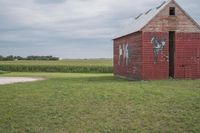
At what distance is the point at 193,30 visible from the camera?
3200cm

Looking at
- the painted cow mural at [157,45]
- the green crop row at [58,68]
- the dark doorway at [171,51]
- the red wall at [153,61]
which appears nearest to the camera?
the red wall at [153,61]

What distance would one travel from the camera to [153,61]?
31.0 m

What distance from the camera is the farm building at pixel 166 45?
3088 centimetres

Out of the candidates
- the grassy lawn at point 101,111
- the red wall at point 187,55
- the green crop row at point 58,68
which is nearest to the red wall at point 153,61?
the red wall at point 187,55

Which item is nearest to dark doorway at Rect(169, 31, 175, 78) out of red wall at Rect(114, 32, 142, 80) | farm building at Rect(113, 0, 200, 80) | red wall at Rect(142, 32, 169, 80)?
farm building at Rect(113, 0, 200, 80)

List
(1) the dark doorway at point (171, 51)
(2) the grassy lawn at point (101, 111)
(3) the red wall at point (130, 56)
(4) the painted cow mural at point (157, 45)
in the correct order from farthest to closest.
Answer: (1) the dark doorway at point (171, 51), (3) the red wall at point (130, 56), (4) the painted cow mural at point (157, 45), (2) the grassy lawn at point (101, 111)

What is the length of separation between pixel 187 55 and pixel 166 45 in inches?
84.0

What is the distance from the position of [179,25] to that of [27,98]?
56.2 ft

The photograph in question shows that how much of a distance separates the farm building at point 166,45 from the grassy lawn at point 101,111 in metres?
11.1

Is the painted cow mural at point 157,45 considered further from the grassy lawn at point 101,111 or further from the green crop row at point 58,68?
the green crop row at point 58,68

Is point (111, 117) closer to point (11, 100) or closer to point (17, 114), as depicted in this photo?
point (17, 114)

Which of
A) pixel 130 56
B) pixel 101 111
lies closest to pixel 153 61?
pixel 130 56

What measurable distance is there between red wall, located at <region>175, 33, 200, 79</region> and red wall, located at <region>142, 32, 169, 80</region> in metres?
1.15

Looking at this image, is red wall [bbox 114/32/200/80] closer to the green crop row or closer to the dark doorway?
the dark doorway
